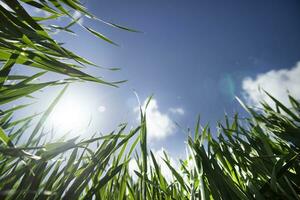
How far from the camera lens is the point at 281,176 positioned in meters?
0.52

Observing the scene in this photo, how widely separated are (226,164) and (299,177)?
0.18 m

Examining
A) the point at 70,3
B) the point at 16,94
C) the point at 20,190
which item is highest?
the point at 70,3

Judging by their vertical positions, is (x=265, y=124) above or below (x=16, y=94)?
above

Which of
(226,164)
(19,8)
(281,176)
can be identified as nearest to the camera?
(19,8)

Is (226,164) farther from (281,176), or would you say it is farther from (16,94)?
(16,94)

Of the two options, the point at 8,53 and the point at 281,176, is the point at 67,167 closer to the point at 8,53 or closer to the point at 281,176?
the point at 8,53

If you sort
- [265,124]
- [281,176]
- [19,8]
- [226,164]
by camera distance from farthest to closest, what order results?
[265,124] → [226,164] → [281,176] → [19,8]

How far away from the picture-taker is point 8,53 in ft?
1.47

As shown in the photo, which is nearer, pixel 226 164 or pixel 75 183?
pixel 75 183

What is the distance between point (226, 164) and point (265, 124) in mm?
305

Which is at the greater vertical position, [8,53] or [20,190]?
[8,53]

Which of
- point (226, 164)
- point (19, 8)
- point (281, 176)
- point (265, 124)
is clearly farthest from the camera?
point (265, 124)

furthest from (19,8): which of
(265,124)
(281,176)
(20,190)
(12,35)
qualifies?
(265,124)

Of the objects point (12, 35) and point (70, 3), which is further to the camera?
point (70, 3)
